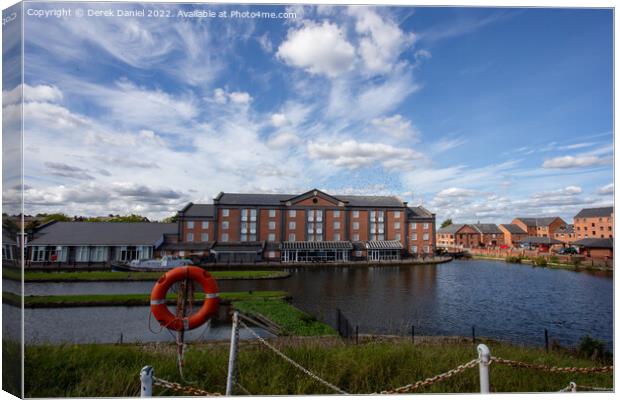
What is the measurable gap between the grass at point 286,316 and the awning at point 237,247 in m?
1.78

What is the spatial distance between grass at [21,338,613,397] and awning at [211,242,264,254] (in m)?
6.09

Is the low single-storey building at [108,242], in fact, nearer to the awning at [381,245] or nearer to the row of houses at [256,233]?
the row of houses at [256,233]

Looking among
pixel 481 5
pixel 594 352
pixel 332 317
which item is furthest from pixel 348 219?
pixel 481 5

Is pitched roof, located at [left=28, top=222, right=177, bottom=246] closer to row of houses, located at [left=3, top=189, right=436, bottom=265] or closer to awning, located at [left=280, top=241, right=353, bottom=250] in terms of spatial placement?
row of houses, located at [left=3, top=189, right=436, bottom=265]

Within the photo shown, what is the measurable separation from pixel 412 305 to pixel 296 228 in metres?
4.50

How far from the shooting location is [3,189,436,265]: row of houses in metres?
10.5

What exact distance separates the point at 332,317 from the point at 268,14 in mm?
7481

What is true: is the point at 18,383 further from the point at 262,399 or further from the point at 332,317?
the point at 332,317

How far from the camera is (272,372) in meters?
3.84

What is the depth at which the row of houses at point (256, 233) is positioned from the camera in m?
10.5

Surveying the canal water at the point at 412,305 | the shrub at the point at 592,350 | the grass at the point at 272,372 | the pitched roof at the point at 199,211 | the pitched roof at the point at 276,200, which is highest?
the pitched roof at the point at 276,200

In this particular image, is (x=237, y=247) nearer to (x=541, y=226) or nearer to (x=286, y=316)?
(x=286, y=316)

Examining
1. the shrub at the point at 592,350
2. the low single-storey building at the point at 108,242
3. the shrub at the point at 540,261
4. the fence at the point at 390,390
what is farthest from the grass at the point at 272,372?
the shrub at the point at 540,261

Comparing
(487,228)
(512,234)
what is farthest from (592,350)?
(487,228)
